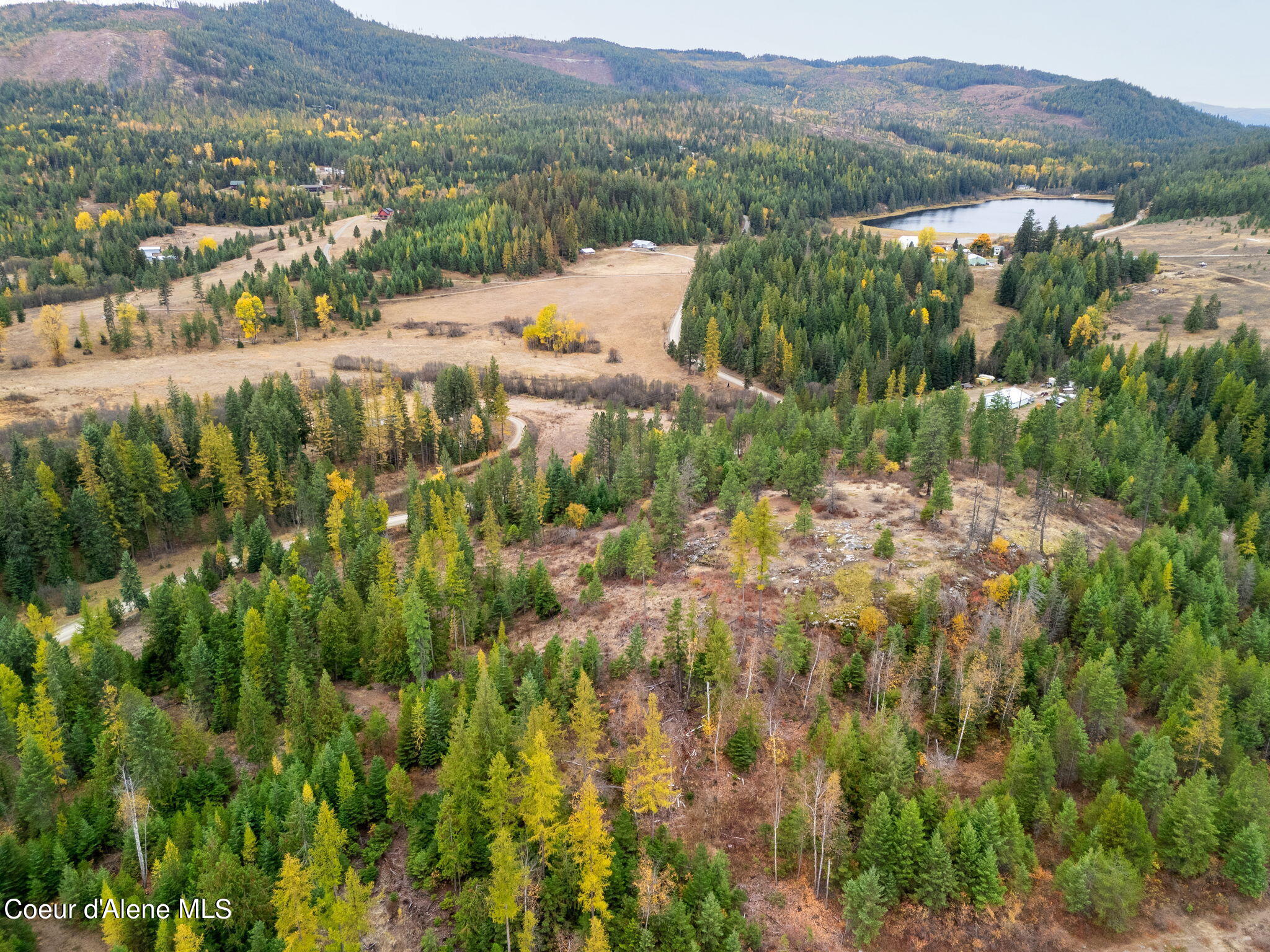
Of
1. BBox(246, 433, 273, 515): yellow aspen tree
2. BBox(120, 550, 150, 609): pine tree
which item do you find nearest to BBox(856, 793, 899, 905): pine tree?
BBox(120, 550, 150, 609): pine tree

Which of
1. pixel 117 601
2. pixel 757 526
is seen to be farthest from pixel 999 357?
pixel 117 601

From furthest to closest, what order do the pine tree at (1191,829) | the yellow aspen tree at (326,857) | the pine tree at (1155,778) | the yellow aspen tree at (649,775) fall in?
1. the pine tree at (1155,778)
2. the yellow aspen tree at (649,775)
3. the pine tree at (1191,829)
4. the yellow aspen tree at (326,857)

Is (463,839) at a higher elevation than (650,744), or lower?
lower

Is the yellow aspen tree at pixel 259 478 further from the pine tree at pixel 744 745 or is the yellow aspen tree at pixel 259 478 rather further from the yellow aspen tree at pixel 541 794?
the pine tree at pixel 744 745

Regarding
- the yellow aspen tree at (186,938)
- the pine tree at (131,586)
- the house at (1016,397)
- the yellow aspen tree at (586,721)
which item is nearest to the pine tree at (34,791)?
the yellow aspen tree at (186,938)

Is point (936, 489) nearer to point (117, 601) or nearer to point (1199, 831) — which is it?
point (1199, 831)

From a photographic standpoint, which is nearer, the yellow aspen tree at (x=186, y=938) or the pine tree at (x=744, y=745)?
the yellow aspen tree at (x=186, y=938)
